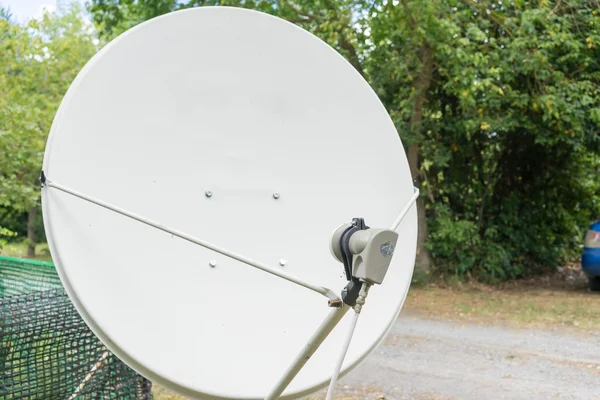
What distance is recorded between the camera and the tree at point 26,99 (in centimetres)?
657

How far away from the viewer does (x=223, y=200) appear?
2.30m

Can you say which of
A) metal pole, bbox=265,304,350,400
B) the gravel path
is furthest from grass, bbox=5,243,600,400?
metal pole, bbox=265,304,350,400

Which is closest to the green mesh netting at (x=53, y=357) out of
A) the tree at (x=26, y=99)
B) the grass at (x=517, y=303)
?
the tree at (x=26, y=99)

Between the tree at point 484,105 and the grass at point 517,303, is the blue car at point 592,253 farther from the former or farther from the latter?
the tree at point 484,105

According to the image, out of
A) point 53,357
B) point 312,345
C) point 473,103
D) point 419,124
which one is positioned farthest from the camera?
point 419,124

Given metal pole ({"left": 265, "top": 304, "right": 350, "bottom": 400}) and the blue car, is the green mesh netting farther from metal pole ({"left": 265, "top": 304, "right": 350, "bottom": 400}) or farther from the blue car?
the blue car

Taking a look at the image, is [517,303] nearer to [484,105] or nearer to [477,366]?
[484,105]

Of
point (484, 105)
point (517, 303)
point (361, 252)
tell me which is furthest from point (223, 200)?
point (484, 105)

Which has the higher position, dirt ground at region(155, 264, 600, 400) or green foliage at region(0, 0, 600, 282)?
green foliage at region(0, 0, 600, 282)

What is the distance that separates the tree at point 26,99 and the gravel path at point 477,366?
152 inches

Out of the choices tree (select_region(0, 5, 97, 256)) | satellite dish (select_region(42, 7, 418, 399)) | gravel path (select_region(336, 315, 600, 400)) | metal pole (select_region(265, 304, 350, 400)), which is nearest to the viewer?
metal pole (select_region(265, 304, 350, 400))

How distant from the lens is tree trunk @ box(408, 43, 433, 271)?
8.07 meters

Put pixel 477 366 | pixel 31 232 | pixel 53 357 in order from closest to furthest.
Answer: pixel 53 357 → pixel 477 366 → pixel 31 232

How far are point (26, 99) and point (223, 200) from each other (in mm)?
6615
